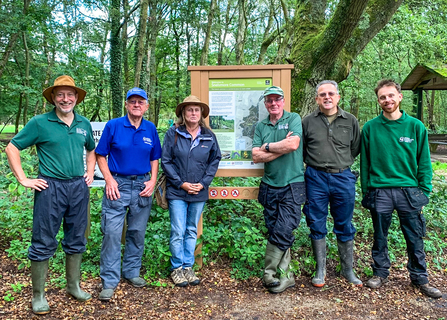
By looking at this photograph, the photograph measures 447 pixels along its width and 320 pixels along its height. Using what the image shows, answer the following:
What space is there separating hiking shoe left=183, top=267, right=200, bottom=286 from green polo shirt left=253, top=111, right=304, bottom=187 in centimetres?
143

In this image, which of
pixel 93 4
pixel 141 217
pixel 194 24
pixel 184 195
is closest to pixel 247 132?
pixel 184 195

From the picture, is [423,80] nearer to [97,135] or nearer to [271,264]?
[271,264]

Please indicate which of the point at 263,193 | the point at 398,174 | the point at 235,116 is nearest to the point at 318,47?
the point at 235,116

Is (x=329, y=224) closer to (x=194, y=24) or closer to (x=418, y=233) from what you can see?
(x=418, y=233)

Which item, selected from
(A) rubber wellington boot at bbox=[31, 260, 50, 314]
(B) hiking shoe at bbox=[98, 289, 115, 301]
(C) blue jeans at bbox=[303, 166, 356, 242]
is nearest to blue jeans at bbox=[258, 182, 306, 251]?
(C) blue jeans at bbox=[303, 166, 356, 242]

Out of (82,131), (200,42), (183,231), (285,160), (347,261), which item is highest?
(200,42)

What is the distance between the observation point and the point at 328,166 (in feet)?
12.4

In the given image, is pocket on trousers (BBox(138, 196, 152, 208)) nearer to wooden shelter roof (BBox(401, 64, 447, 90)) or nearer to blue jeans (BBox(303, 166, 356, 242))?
blue jeans (BBox(303, 166, 356, 242))

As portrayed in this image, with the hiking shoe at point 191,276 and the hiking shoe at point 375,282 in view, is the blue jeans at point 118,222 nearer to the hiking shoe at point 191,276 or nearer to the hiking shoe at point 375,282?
the hiking shoe at point 191,276

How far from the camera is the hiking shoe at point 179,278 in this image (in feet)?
12.8

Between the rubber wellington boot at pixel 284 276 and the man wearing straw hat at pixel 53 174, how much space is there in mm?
2278

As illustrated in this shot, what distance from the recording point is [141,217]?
3.86 metres

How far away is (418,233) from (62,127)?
4050 mm

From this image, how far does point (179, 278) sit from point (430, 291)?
113 inches
